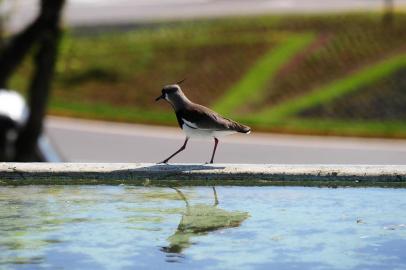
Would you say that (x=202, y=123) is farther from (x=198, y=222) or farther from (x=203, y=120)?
(x=198, y=222)

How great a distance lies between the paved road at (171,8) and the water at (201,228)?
31266 mm

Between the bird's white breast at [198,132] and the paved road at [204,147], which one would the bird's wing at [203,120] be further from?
the paved road at [204,147]

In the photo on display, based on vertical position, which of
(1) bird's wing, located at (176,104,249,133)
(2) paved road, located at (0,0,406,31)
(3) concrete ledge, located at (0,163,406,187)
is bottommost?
(3) concrete ledge, located at (0,163,406,187)

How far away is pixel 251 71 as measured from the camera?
3294 cm

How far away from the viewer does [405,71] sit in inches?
1196

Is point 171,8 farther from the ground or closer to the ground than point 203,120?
farther from the ground

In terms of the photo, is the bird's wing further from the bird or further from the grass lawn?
the grass lawn

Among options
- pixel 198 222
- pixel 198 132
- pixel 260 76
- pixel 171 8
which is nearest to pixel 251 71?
pixel 260 76

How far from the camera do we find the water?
21.4 feet

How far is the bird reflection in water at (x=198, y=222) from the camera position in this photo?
6.88m

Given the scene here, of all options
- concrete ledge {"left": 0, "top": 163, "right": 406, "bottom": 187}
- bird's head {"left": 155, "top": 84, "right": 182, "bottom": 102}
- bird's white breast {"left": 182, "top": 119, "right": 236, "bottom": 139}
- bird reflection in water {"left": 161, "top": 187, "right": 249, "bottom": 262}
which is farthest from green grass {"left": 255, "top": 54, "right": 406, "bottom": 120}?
bird reflection in water {"left": 161, "top": 187, "right": 249, "bottom": 262}

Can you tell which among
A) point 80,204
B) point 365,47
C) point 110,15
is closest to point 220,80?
point 365,47

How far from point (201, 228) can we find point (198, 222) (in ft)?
0.62

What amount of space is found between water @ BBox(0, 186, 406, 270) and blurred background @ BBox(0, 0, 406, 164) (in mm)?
11877
